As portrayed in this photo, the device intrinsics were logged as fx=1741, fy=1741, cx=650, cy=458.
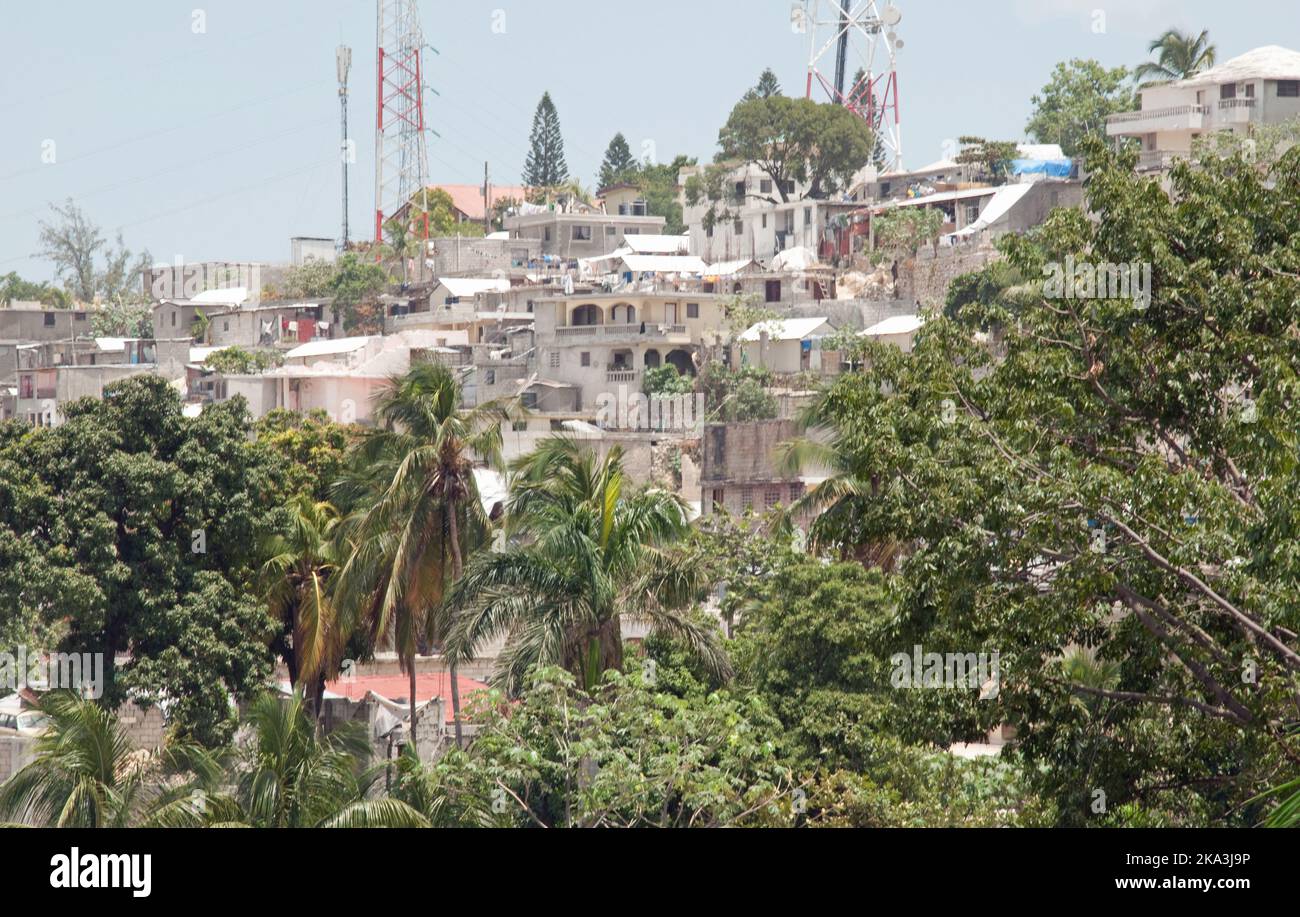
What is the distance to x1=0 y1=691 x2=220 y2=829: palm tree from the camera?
18.3m

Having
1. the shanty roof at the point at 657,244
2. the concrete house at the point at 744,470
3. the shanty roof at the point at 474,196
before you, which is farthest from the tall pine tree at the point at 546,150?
the concrete house at the point at 744,470

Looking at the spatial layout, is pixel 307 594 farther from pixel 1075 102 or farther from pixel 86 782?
pixel 1075 102

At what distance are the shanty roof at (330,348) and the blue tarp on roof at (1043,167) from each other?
24.0 m

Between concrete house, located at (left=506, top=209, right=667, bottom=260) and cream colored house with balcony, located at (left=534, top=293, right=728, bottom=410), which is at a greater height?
concrete house, located at (left=506, top=209, right=667, bottom=260)

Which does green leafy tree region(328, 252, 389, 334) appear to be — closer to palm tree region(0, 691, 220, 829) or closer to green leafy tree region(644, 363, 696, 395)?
green leafy tree region(644, 363, 696, 395)

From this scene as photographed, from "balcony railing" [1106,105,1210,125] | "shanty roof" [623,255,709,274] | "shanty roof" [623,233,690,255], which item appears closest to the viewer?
"balcony railing" [1106,105,1210,125]

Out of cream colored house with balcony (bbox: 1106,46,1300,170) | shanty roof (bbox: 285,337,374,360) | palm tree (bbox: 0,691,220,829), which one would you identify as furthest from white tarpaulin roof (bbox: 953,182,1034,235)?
palm tree (bbox: 0,691,220,829)

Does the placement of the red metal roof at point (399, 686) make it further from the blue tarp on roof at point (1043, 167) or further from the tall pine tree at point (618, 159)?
the tall pine tree at point (618, 159)

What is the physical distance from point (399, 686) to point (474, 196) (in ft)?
238

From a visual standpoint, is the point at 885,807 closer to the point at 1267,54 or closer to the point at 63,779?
the point at 63,779

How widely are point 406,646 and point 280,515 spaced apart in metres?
3.50

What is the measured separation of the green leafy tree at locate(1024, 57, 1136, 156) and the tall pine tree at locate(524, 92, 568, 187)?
1443 inches

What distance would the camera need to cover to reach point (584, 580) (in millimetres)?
22766

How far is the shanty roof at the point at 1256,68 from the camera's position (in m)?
58.0
